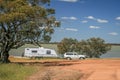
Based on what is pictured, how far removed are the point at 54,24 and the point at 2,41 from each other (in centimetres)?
677

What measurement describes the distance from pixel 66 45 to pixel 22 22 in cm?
5849

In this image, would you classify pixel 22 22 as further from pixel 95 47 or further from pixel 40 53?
pixel 95 47

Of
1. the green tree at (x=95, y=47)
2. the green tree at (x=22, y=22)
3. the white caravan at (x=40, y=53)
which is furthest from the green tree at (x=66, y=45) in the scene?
the green tree at (x=22, y=22)

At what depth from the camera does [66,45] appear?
9831 cm

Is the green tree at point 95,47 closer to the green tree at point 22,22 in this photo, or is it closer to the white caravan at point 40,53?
the white caravan at point 40,53

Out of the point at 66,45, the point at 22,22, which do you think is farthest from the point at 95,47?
the point at 22,22

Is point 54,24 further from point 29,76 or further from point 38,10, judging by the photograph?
point 29,76

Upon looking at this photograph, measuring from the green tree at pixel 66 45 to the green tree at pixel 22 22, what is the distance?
55.5m

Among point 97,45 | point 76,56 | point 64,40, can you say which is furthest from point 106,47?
point 76,56

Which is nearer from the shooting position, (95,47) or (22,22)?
(22,22)

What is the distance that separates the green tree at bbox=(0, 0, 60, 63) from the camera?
38.3 metres

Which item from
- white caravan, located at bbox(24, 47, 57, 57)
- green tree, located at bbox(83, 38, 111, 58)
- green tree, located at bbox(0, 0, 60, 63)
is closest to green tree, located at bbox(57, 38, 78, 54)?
green tree, located at bbox(83, 38, 111, 58)

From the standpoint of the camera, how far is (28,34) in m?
41.4

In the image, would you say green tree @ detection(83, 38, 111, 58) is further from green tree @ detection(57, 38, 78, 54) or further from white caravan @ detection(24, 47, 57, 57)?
white caravan @ detection(24, 47, 57, 57)
